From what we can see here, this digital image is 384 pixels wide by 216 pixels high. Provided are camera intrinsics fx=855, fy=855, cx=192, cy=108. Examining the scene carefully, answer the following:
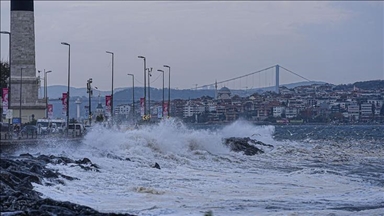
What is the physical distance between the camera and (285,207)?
2012cm

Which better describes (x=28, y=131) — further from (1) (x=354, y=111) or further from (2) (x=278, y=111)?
(2) (x=278, y=111)

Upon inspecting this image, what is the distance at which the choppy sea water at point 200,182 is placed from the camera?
20.0 m

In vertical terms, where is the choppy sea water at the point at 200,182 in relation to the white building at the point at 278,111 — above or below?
below

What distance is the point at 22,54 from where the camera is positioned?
55.0m

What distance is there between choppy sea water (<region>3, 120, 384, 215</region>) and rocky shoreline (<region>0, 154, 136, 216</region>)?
60cm

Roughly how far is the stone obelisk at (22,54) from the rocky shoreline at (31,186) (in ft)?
85.1

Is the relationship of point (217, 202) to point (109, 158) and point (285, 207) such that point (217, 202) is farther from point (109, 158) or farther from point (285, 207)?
point (109, 158)

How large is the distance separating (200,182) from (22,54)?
101 ft

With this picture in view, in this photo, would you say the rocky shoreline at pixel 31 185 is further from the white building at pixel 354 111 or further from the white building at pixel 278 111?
the white building at pixel 278 111

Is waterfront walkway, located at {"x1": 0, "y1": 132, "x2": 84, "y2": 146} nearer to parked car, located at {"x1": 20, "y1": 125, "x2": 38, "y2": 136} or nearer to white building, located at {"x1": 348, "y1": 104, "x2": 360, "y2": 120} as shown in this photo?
parked car, located at {"x1": 20, "y1": 125, "x2": 38, "y2": 136}

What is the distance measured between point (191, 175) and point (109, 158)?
6.01m

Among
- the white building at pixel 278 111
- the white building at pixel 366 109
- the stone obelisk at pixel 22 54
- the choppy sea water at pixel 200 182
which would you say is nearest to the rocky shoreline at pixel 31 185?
the choppy sea water at pixel 200 182

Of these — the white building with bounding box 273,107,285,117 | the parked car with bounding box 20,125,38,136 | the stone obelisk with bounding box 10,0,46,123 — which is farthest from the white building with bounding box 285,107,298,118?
the parked car with bounding box 20,125,38,136

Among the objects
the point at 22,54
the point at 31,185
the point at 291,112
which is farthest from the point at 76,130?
the point at 291,112
